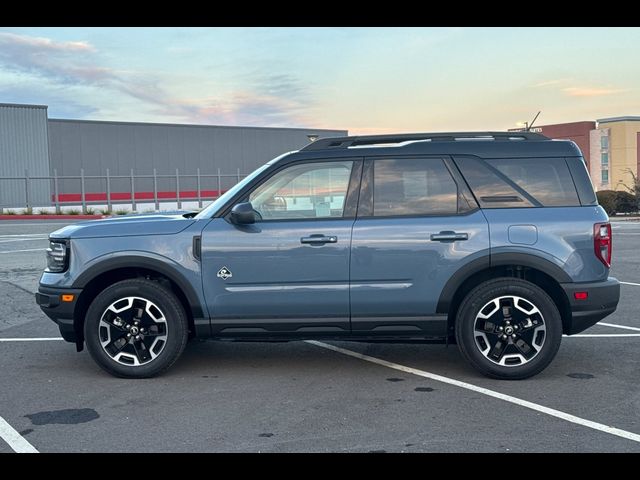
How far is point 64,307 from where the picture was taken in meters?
6.00

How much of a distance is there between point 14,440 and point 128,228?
199cm

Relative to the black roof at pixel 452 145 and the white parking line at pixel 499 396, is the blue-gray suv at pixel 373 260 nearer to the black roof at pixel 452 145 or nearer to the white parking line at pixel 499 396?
the black roof at pixel 452 145

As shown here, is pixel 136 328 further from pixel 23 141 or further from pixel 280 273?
pixel 23 141

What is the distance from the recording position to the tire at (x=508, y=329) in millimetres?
5770

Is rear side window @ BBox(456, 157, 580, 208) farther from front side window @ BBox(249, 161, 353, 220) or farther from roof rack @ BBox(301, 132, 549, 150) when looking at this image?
front side window @ BBox(249, 161, 353, 220)

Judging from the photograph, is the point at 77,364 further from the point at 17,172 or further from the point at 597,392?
the point at 17,172

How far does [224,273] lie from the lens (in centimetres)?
586

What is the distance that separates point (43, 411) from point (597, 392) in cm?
405

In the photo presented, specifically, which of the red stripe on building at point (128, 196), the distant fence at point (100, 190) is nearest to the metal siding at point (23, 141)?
the distant fence at point (100, 190)

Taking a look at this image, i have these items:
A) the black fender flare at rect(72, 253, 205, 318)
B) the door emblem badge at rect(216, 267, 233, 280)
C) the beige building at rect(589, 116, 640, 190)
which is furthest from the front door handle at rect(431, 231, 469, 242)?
the beige building at rect(589, 116, 640, 190)

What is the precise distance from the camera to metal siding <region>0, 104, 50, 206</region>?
3638 cm

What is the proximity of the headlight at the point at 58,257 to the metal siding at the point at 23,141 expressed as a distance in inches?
1217

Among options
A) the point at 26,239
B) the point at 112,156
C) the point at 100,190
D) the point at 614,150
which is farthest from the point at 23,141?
the point at 614,150
